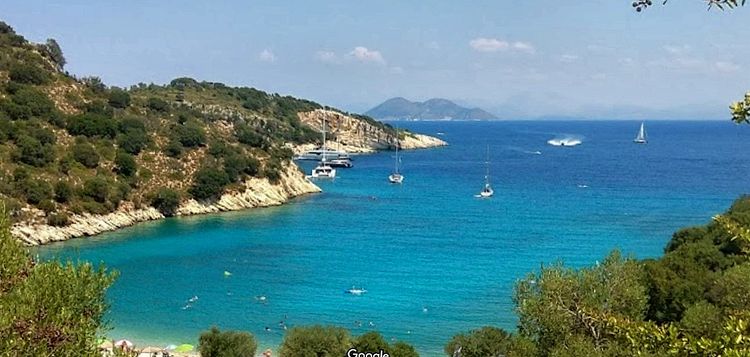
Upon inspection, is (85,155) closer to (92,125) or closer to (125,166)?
(125,166)

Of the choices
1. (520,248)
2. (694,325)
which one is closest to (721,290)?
(694,325)

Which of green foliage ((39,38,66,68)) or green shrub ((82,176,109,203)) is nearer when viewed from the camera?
green shrub ((82,176,109,203))

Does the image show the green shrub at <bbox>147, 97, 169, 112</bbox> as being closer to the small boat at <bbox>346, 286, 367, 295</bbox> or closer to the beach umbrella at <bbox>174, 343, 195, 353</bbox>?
the small boat at <bbox>346, 286, 367, 295</bbox>

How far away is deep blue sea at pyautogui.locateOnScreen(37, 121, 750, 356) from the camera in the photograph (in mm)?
35594

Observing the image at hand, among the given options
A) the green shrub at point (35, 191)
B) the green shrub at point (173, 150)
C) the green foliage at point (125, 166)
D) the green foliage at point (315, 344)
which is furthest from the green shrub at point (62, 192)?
the green foliage at point (315, 344)

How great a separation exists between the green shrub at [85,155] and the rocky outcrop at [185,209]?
589 centimetres

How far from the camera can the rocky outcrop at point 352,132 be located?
156 m

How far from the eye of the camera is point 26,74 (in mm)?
66625

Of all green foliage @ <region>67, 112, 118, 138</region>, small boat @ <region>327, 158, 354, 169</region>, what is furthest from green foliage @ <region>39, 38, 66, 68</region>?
small boat @ <region>327, 158, 354, 169</region>

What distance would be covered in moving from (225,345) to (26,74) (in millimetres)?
53071

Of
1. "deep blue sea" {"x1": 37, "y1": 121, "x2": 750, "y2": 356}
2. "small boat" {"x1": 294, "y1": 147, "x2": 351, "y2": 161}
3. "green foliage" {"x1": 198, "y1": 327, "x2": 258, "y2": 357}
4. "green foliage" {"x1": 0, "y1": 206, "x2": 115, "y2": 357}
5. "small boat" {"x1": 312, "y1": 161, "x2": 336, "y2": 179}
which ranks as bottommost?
"deep blue sea" {"x1": 37, "y1": 121, "x2": 750, "y2": 356}

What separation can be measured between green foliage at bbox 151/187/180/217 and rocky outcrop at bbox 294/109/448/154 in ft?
286

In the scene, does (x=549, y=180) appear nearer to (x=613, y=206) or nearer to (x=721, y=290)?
(x=613, y=206)

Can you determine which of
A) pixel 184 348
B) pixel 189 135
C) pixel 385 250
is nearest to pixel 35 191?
pixel 189 135
